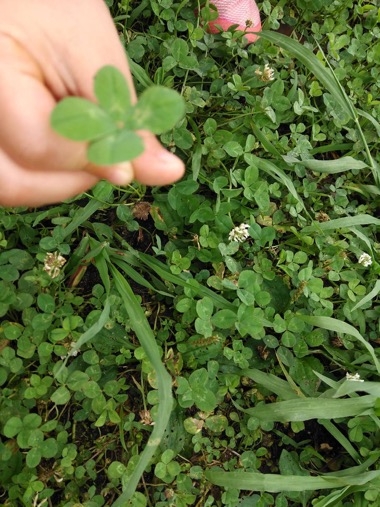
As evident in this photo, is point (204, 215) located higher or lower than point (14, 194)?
lower

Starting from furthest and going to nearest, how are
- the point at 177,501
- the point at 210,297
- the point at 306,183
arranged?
1. the point at 306,183
2. the point at 210,297
3. the point at 177,501

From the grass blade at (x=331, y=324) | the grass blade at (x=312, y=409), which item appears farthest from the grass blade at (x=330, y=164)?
the grass blade at (x=312, y=409)

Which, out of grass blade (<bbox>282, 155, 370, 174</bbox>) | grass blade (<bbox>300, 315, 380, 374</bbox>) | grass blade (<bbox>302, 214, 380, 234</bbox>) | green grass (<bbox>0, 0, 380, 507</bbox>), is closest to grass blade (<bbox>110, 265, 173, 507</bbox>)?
green grass (<bbox>0, 0, 380, 507</bbox>)

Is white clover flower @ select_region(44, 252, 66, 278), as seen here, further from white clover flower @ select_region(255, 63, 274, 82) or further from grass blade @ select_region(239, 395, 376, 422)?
white clover flower @ select_region(255, 63, 274, 82)

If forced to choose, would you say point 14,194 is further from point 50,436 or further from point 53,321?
point 50,436

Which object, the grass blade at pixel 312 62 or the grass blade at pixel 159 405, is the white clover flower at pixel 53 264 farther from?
the grass blade at pixel 312 62

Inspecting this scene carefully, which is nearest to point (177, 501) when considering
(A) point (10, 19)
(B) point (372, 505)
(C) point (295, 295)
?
A: (B) point (372, 505)

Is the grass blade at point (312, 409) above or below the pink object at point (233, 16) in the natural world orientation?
below

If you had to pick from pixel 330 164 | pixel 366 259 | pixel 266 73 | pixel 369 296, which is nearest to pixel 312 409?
pixel 369 296
